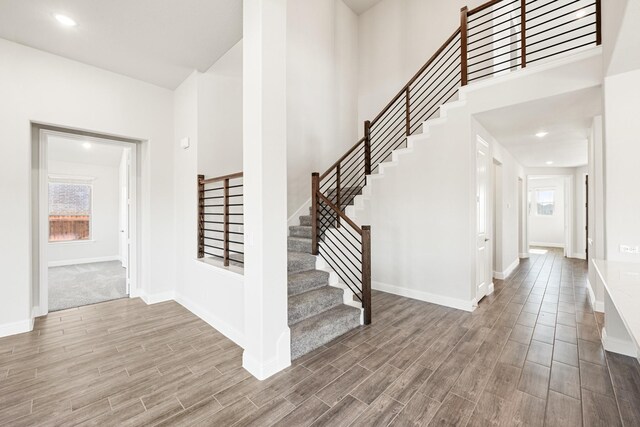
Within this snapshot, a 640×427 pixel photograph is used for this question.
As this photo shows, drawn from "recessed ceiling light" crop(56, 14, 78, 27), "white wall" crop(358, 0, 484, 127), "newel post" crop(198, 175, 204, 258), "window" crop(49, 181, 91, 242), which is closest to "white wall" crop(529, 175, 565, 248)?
"white wall" crop(358, 0, 484, 127)

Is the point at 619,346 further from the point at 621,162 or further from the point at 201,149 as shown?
the point at 201,149

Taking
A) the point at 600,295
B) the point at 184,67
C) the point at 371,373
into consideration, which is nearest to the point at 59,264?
the point at 184,67

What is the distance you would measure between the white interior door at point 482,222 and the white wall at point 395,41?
2.51m

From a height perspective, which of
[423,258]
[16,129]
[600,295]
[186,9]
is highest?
[186,9]

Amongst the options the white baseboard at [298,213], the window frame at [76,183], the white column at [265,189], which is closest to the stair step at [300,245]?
the white baseboard at [298,213]

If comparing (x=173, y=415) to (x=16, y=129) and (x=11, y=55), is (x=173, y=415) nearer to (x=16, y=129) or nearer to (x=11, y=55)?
(x=16, y=129)

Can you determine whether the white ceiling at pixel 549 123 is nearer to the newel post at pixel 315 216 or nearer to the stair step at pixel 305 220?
the newel post at pixel 315 216

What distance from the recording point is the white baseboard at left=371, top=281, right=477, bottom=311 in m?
3.67

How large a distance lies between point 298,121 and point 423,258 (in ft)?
10.3

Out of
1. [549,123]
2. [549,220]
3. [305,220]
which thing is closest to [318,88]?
[305,220]

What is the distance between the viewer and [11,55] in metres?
3.08

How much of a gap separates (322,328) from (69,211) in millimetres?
7962

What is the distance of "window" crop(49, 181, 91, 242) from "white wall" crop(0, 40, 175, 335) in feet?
15.4

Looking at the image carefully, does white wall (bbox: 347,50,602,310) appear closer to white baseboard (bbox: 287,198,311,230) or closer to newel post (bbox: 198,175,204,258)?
white baseboard (bbox: 287,198,311,230)
